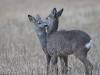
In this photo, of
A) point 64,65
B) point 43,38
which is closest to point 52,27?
point 43,38

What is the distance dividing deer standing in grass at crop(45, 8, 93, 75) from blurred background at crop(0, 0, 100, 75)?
68cm

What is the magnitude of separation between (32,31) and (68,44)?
1035 centimetres

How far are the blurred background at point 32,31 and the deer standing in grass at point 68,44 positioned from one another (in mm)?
681

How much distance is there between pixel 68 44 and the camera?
9.62 metres

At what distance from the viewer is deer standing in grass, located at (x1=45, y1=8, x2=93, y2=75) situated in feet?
30.9

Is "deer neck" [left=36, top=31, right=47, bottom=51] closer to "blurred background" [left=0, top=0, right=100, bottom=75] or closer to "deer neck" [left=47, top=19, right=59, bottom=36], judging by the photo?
"deer neck" [left=47, top=19, right=59, bottom=36]

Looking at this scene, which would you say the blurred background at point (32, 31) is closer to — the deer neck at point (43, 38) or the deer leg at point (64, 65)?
the deer leg at point (64, 65)

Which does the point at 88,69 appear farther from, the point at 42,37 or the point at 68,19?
the point at 68,19

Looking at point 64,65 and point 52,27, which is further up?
point 52,27

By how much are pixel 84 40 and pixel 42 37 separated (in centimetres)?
169

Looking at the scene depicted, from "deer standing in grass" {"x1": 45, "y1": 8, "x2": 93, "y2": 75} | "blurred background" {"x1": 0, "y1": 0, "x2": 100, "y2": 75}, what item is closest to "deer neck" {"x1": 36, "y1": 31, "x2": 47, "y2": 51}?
"deer standing in grass" {"x1": 45, "y1": 8, "x2": 93, "y2": 75}

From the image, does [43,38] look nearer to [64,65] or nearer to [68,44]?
[64,65]

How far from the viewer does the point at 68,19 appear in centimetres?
2338

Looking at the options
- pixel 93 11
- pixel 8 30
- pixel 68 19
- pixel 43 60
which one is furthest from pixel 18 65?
pixel 93 11
